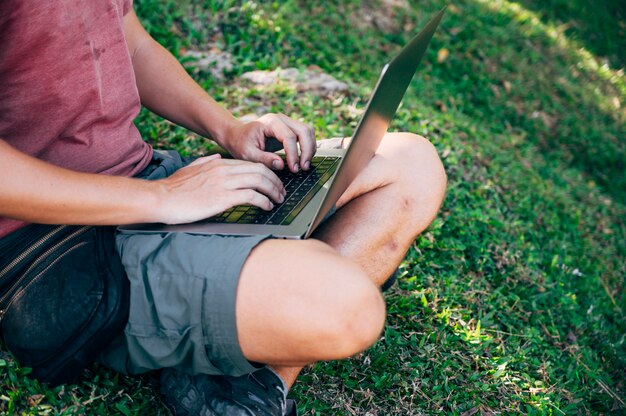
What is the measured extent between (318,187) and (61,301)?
851 millimetres

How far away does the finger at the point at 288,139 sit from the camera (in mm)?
2156

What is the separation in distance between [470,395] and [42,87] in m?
1.89

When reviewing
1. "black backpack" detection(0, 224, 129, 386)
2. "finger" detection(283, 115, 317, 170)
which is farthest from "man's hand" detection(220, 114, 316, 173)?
"black backpack" detection(0, 224, 129, 386)

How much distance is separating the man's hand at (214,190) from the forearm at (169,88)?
530 millimetres

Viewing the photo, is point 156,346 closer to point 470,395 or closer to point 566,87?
point 470,395

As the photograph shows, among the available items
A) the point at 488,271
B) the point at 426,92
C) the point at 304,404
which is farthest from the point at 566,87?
the point at 304,404

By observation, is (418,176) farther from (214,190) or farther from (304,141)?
(214,190)

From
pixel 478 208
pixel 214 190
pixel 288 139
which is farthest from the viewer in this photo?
pixel 478 208

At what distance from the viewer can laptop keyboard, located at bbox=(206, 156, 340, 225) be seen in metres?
1.88

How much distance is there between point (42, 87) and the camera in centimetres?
179

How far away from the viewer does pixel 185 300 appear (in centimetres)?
167

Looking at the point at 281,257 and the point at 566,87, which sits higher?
the point at 281,257

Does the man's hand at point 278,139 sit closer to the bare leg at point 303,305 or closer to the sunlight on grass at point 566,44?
the bare leg at point 303,305

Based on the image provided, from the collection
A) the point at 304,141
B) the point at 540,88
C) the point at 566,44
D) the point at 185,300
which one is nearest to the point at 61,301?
the point at 185,300
